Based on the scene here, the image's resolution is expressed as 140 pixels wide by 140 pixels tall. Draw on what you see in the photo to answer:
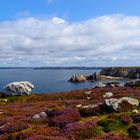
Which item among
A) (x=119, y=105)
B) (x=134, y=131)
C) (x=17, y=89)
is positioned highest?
(x=119, y=105)

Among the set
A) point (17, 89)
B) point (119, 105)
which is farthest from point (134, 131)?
point (17, 89)

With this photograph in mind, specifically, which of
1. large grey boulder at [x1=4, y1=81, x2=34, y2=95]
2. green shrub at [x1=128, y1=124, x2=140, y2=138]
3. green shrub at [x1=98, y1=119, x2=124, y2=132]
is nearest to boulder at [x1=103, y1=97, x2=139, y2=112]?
green shrub at [x1=98, y1=119, x2=124, y2=132]

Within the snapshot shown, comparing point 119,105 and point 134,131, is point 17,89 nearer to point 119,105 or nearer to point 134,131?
point 119,105

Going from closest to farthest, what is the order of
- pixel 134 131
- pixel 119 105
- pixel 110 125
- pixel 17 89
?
1. pixel 134 131
2. pixel 110 125
3. pixel 119 105
4. pixel 17 89

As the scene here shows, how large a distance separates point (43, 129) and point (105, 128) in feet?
13.2

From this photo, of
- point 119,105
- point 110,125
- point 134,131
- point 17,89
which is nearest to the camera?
point 134,131

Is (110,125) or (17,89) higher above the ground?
(110,125)

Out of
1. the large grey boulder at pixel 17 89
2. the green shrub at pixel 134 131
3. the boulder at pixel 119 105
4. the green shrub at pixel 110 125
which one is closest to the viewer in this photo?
the green shrub at pixel 134 131

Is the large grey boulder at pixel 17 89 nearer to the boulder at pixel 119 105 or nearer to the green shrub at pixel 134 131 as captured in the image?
the boulder at pixel 119 105

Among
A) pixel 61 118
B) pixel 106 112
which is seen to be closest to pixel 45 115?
pixel 61 118

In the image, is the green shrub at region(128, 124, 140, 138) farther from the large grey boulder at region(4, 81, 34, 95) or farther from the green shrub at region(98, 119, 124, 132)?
the large grey boulder at region(4, 81, 34, 95)

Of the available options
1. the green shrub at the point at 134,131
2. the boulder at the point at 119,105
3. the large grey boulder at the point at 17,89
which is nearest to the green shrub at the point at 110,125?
the green shrub at the point at 134,131

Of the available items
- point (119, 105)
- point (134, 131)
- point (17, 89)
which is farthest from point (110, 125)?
point (17, 89)

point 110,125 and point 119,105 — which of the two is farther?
point 119,105
